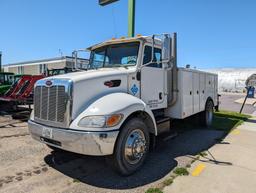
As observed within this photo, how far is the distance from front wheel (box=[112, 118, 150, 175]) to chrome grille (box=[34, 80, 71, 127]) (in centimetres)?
97

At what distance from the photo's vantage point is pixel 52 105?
4.10 metres

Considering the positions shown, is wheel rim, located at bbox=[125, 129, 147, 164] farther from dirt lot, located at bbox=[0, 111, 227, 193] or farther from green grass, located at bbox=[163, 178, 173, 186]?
green grass, located at bbox=[163, 178, 173, 186]

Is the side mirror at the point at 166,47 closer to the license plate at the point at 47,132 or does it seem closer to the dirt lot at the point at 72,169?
the dirt lot at the point at 72,169

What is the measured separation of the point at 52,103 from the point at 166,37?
2.55 meters

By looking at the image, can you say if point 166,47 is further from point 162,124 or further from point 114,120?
point 114,120

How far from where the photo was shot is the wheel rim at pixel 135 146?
13.5ft

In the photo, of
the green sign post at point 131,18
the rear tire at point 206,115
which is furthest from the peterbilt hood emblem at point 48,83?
the rear tire at point 206,115

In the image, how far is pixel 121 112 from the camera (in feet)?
12.8

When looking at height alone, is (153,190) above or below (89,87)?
below

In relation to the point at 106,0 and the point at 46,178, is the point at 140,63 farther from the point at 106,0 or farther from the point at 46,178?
the point at 106,0

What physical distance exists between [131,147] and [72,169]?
1213 mm

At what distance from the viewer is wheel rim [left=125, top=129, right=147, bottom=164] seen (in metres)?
4.12

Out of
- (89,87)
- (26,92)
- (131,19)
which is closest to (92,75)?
(89,87)

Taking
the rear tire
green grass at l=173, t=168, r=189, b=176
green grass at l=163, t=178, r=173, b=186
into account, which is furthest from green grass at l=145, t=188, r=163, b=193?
the rear tire
